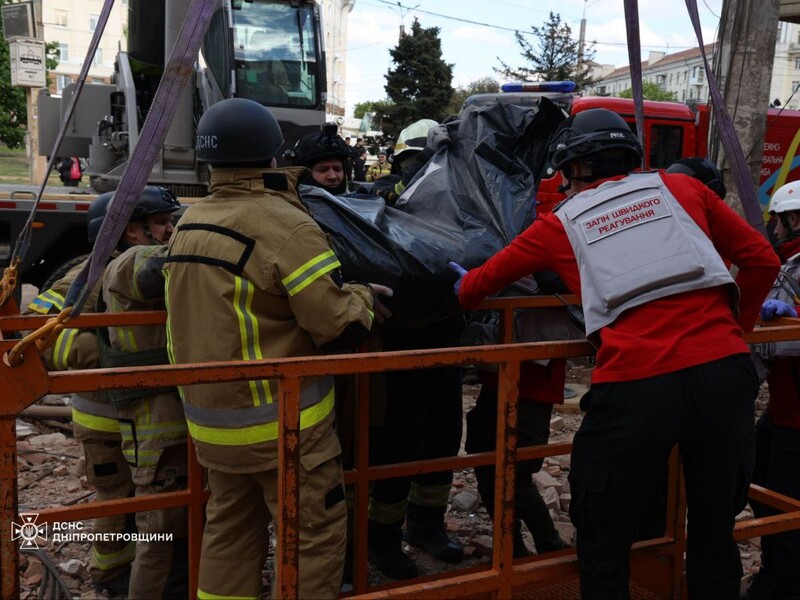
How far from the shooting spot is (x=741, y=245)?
2.41 m

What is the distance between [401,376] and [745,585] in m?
1.96

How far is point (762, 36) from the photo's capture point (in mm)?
5168

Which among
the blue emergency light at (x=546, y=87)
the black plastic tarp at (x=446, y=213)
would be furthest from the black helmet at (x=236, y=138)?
the blue emergency light at (x=546, y=87)

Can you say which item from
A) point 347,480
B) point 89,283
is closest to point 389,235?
point 347,480

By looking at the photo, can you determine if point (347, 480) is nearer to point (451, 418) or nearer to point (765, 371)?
point (451, 418)

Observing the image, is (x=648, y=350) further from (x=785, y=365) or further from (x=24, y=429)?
(x=24, y=429)

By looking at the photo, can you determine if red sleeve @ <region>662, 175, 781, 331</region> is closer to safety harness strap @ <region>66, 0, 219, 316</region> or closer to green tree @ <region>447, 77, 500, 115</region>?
safety harness strap @ <region>66, 0, 219, 316</region>

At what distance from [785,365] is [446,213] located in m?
1.50

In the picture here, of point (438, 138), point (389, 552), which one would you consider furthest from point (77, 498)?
point (438, 138)

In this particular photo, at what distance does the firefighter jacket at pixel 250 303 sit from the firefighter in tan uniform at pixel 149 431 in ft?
1.92

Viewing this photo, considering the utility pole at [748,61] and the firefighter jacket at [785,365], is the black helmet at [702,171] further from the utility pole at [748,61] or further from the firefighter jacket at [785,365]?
the utility pole at [748,61]

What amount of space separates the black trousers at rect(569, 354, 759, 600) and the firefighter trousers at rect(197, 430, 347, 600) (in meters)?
0.72

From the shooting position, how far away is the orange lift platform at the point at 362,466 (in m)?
1.78

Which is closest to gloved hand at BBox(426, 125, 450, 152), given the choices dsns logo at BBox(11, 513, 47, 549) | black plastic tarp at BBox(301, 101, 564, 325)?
black plastic tarp at BBox(301, 101, 564, 325)
